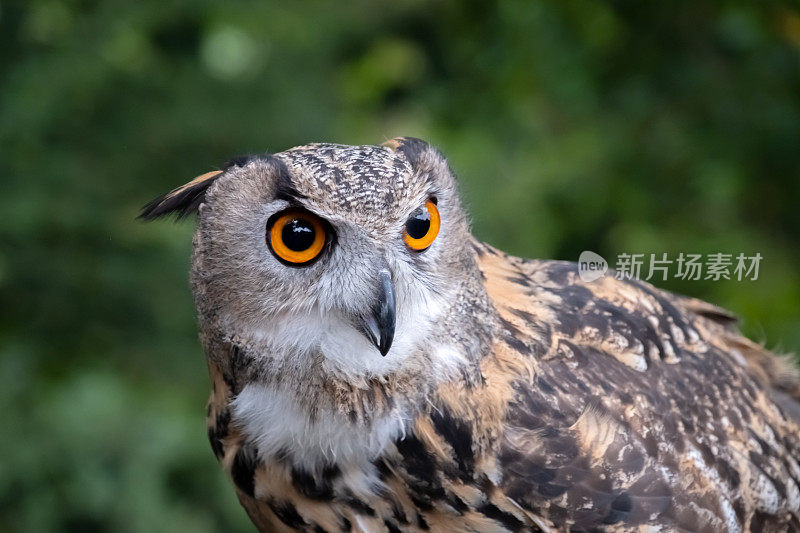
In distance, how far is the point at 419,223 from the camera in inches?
64.7

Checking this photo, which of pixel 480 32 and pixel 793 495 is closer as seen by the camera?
pixel 793 495

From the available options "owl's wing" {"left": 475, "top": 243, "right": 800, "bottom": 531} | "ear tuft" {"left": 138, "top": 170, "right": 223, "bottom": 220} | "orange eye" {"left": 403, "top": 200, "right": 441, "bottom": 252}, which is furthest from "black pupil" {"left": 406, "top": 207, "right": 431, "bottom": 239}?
"ear tuft" {"left": 138, "top": 170, "right": 223, "bottom": 220}

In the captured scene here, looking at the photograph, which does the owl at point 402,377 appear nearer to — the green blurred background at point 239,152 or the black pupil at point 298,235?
the black pupil at point 298,235

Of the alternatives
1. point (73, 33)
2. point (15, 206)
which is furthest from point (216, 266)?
point (73, 33)

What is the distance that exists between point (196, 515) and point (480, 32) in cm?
221

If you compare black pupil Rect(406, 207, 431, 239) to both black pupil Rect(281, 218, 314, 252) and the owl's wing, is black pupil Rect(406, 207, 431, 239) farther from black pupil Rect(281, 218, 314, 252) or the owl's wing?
the owl's wing

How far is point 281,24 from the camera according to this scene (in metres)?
3.30

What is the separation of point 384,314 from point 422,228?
0.19 meters

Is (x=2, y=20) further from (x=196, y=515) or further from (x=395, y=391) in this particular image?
(x=395, y=391)

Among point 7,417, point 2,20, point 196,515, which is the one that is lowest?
point 196,515

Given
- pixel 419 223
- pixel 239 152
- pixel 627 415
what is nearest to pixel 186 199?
pixel 419 223

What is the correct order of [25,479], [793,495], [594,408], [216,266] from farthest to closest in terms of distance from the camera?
[25,479]
[793,495]
[594,408]
[216,266]

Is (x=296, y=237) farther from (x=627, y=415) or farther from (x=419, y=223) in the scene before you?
(x=627, y=415)

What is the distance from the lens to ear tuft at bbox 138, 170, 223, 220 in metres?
1.82
